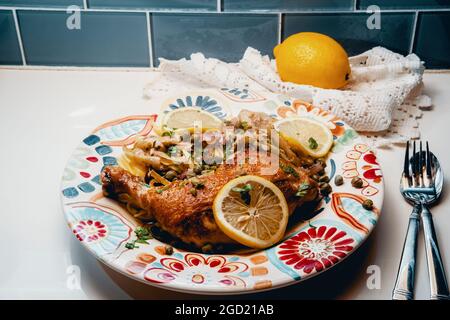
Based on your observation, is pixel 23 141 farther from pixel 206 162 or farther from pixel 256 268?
pixel 256 268

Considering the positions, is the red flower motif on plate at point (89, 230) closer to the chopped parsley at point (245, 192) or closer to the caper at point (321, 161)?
the chopped parsley at point (245, 192)

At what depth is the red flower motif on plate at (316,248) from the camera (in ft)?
2.56

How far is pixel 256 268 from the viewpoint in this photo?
30.9 inches

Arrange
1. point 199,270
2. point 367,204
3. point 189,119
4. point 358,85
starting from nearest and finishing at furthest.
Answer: point 199,270 → point 367,204 → point 189,119 → point 358,85

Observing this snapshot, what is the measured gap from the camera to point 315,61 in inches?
49.1

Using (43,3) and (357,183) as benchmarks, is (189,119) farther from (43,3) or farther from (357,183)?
(43,3)

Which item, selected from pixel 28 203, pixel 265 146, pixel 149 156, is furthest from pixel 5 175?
pixel 265 146

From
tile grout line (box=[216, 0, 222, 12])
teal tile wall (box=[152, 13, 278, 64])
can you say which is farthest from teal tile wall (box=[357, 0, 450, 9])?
tile grout line (box=[216, 0, 222, 12])

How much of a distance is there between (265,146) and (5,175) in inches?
20.7

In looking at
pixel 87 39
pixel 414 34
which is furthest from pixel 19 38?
pixel 414 34

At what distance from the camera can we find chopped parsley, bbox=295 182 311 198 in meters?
0.92

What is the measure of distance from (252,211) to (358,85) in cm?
61

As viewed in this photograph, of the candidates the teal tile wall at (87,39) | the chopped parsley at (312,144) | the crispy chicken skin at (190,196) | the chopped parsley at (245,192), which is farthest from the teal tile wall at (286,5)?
the chopped parsley at (245,192)

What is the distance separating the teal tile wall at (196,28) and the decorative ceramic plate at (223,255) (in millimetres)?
369
